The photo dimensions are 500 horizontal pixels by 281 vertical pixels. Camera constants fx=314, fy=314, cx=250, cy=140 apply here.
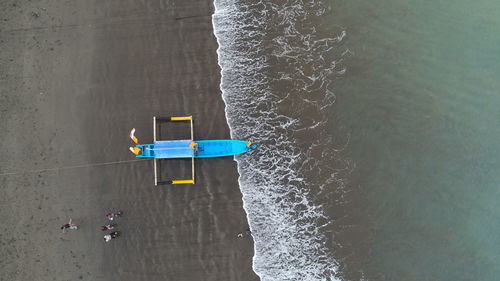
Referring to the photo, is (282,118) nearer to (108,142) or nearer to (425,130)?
(425,130)

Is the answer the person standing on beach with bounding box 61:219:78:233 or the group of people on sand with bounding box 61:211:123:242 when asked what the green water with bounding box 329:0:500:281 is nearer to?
the group of people on sand with bounding box 61:211:123:242

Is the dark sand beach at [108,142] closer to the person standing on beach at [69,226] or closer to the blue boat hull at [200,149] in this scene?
the person standing on beach at [69,226]

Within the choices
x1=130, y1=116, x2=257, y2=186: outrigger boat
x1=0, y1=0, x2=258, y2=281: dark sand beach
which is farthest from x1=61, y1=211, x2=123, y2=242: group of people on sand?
x1=130, y1=116, x2=257, y2=186: outrigger boat

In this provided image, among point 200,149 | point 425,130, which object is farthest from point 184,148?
point 425,130

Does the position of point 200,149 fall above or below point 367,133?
below

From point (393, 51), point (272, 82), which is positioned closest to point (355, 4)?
point (393, 51)

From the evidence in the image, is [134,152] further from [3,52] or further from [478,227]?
[478,227]
